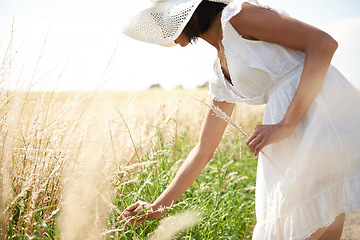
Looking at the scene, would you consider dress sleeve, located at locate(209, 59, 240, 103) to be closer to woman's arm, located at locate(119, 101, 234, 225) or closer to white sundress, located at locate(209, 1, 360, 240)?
woman's arm, located at locate(119, 101, 234, 225)

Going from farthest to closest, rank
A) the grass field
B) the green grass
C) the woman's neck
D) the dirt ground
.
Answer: the dirt ground < the green grass < the woman's neck < the grass field

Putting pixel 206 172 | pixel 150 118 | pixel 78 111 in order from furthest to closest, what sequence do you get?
pixel 150 118 < pixel 206 172 < pixel 78 111

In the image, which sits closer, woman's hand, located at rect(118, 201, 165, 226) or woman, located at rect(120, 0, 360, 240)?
woman, located at rect(120, 0, 360, 240)

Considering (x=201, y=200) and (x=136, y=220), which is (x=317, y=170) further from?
(x=201, y=200)

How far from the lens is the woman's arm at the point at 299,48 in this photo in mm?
1388

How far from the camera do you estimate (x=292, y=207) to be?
1.46 meters

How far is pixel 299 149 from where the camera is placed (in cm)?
146

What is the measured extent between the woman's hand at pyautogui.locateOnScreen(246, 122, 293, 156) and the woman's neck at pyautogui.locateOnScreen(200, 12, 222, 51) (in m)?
0.53

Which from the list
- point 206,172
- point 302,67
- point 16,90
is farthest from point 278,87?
point 206,172

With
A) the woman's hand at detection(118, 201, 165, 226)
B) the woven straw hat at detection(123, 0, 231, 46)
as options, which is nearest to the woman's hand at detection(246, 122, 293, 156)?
the woven straw hat at detection(123, 0, 231, 46)

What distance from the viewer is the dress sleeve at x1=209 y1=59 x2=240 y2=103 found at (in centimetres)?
186

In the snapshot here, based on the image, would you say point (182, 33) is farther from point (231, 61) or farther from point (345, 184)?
point (345, 184)

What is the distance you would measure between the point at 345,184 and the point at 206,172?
1930 mm

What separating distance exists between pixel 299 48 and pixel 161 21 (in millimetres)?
632
